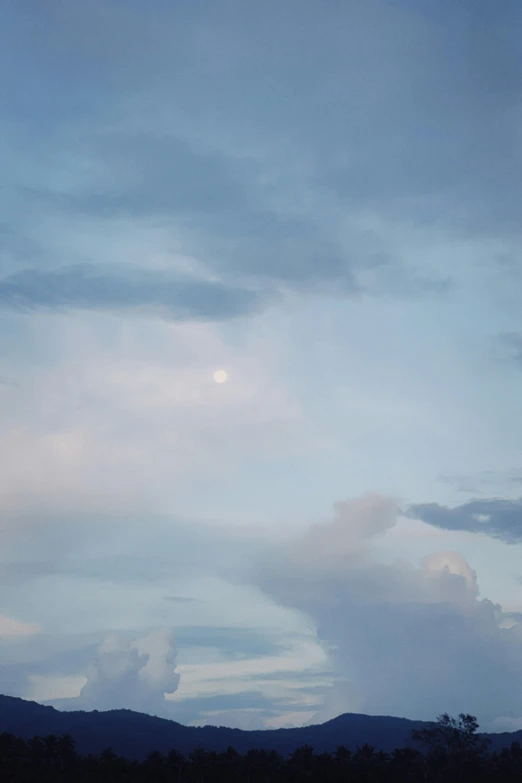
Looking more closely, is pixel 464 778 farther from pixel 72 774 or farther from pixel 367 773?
pixel 72 774

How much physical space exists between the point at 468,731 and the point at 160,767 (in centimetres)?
6157

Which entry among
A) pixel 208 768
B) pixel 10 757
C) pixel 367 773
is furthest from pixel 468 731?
pixel 10 757

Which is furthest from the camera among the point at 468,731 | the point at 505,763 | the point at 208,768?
the point at 468,731

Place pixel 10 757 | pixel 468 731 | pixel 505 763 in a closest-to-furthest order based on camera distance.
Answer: pixel 10 757 → pixel 505 763 → pixel 468 731

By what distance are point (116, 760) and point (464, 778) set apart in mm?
59241

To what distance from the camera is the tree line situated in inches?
5034

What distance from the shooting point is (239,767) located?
13588cm

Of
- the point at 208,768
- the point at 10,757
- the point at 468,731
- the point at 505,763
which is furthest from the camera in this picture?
the point at 468,731

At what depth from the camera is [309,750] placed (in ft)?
451

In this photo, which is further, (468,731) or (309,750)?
(468,731)

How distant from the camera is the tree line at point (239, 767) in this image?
420ft

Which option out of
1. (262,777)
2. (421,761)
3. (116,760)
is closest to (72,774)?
(116,760)

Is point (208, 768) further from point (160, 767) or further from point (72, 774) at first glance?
point (72, 774)

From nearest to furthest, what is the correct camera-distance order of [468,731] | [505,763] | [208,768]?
[208,768], [505,763], [468,731]
